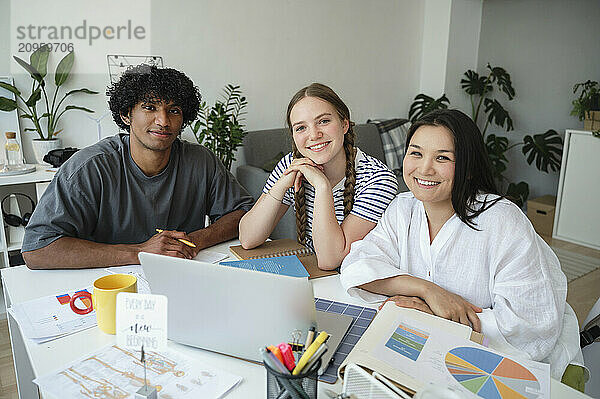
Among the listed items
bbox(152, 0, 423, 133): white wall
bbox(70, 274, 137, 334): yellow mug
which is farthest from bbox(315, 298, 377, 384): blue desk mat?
bbox(152, 0, 423, 133): white wall

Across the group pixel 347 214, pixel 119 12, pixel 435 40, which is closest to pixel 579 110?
pixel 435 40

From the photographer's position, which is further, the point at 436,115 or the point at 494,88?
the point at 494,88

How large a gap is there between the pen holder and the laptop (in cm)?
17

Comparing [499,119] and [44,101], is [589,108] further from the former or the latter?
[44,101]

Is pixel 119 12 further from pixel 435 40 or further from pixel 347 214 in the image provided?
pixel 435 40

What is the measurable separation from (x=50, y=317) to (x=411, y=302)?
863 mm

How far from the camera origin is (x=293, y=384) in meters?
0.75

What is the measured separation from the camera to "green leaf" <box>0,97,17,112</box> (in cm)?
267

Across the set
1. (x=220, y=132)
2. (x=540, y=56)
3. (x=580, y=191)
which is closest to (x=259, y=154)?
(x=220, y=132)

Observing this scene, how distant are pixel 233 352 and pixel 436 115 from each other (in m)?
0.77

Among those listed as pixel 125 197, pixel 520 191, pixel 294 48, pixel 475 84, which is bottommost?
pixel 520 191

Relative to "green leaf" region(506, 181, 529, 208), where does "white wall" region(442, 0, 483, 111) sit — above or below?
above

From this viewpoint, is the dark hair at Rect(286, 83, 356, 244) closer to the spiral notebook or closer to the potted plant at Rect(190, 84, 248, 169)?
the spiral notebook

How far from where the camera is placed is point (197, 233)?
170cm
